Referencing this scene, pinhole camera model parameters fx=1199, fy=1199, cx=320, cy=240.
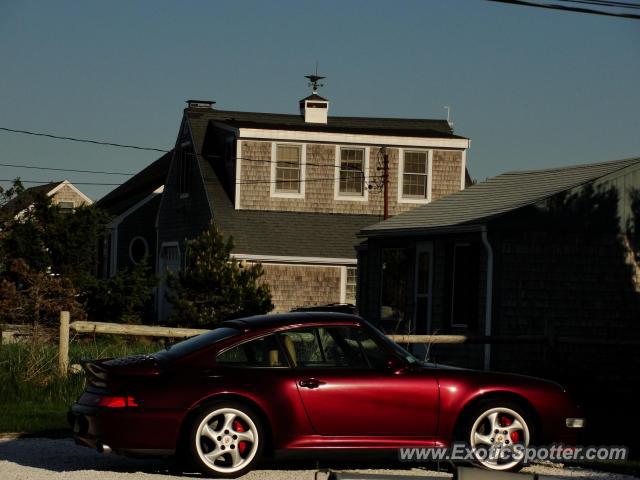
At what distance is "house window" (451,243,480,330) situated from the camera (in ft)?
79.6

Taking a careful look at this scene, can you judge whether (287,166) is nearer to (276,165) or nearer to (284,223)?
(276,165)

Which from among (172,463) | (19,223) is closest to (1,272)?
(19,223)

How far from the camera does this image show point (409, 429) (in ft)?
34.2

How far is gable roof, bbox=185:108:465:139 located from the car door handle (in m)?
27.9

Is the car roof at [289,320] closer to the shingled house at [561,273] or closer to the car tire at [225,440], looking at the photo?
the car tire at [225,440]

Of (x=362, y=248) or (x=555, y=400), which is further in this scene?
(x=362, y=248)

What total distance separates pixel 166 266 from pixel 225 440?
31.8 m

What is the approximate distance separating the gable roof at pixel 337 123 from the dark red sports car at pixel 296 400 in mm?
27611

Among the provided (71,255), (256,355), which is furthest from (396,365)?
(71,255)

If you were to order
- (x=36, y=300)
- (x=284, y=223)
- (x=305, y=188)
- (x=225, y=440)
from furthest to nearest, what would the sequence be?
1. (x=305, y=188)
2. (x=284, y=223)
3. (x=36, y=300)
4. (x=225, y=440)

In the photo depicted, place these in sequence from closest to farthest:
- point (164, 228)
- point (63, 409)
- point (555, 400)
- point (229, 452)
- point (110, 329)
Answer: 1. point (229, 452)
2. point (555, 400)
3. point (63, 409)
4. point (110, 329)
5. point (164, 228)

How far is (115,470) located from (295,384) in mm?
1774

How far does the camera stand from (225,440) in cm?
1001

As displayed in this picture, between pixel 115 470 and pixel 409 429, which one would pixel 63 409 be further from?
pixel 409 429
